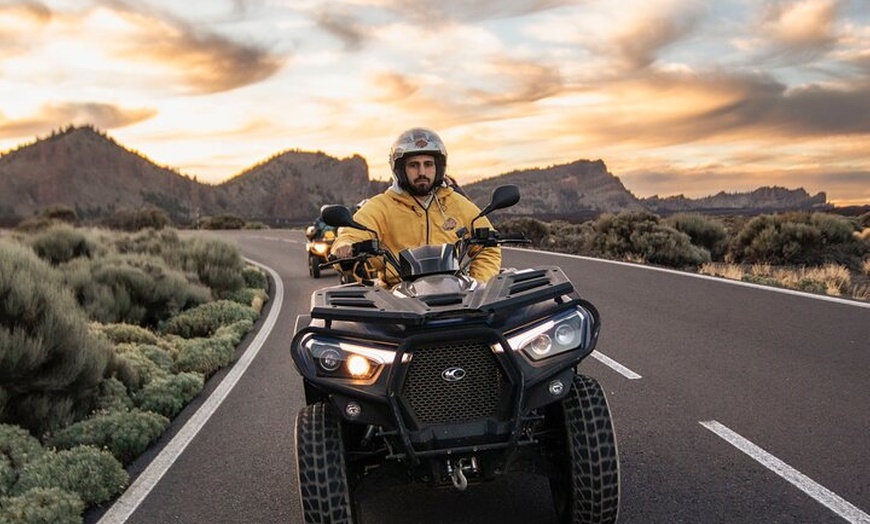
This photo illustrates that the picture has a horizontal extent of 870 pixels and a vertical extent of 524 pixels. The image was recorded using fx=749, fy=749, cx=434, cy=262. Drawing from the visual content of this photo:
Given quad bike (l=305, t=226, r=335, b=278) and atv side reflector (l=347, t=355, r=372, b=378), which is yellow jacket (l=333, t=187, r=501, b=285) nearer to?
atv side reflector (l=347, t=355, r=372, b=378)

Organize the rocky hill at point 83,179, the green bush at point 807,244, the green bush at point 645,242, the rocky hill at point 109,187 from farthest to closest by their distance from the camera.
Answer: the rocky hill at point 109,187
the rocky hill at point 83,179
the green bush at point 645,242
the green bush at point 807,244

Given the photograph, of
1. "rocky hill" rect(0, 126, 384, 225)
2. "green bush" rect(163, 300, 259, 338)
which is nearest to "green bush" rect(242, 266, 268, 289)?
"green bush" rect(163, 300, 259, 338)

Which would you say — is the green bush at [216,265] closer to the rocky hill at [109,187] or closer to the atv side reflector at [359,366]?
the atv side reflector at [359,366]

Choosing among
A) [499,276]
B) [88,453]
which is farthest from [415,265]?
[88,453]

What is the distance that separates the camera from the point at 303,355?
360cm

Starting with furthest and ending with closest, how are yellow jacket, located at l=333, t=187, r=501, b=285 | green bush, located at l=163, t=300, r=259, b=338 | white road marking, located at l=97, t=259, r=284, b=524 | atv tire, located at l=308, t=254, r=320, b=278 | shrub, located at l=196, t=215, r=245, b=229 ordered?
shrub, located at l=196, t=215, r=245, b=229 → atv tire, located at l=308, t=254, r=320, b=278 → green bush, located at l=163, t=300, r=259, b=338 → yellow jacket, located at l=333, t=187, r=501, b=285 → white road marking, located at l=97, t=259, r=284, b=524

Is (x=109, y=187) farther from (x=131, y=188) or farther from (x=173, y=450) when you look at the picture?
(x=173, y=450)

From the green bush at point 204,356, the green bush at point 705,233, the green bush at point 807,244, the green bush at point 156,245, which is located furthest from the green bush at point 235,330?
the green bush at point 705,233

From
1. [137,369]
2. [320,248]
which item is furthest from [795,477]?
[320,248]

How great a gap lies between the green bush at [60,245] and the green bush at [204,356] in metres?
8.60

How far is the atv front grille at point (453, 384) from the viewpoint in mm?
3416

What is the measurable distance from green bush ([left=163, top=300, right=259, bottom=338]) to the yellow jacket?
694cm

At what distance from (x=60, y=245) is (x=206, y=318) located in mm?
7897

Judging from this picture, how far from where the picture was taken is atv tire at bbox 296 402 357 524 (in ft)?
11.4
